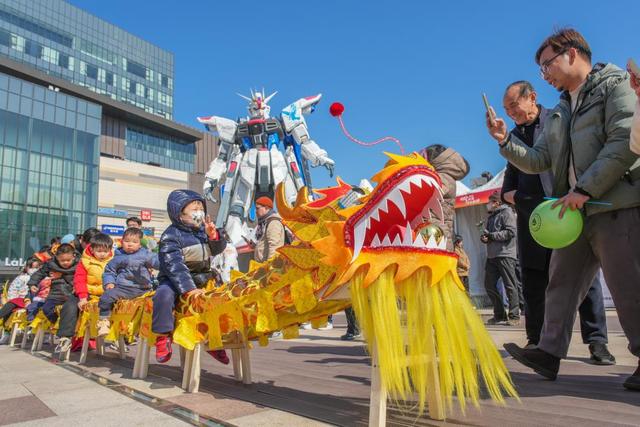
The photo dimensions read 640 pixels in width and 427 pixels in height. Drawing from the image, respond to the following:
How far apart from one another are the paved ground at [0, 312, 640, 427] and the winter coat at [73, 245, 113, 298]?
0.94 meters

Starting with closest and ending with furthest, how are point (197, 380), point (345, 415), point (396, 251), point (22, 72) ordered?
point (396, 251) < point (345, 415) < point (197, 380) < point (22, 72)

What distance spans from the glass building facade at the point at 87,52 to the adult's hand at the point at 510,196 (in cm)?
5232

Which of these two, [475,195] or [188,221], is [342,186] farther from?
[475,195]

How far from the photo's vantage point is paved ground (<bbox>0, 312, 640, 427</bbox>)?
1974 mm

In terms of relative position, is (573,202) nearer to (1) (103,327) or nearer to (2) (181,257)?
(2) (181,257)

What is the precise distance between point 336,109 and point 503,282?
460cm

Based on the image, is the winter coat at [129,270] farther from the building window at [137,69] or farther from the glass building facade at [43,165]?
the building window at [137,69]

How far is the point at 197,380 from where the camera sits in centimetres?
280

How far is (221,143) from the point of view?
1758cm

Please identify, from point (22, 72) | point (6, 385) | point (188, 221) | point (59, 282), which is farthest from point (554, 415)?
point (22, 72)

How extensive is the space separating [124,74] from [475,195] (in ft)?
179

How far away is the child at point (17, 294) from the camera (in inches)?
284

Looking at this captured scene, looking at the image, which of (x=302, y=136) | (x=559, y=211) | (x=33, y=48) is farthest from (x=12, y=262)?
(x=559, y=211)

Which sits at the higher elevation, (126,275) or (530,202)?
(530,202)
